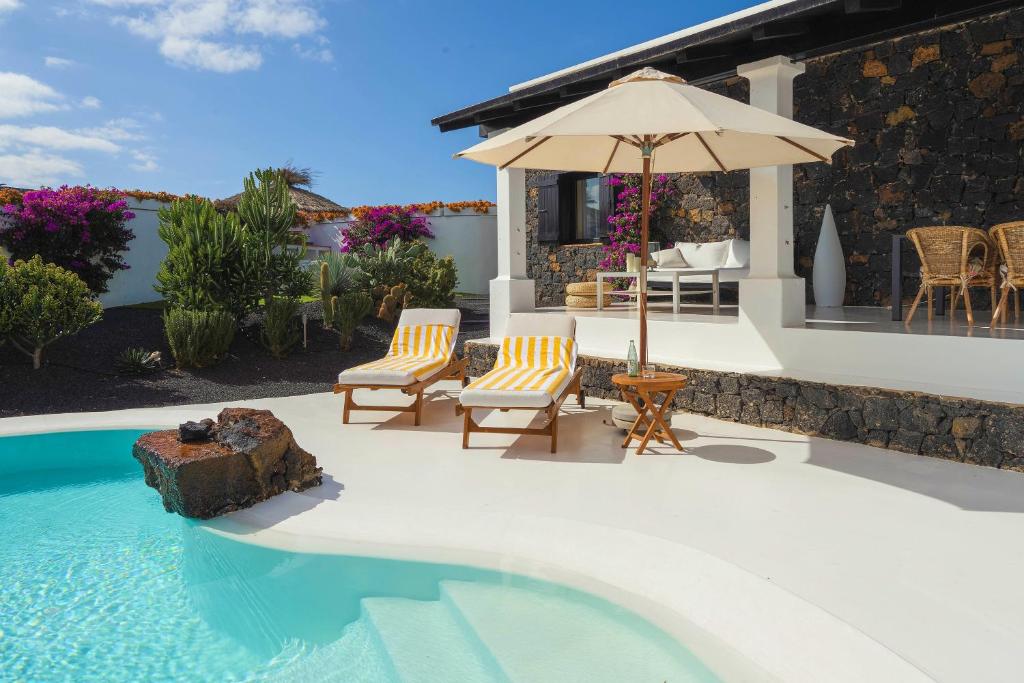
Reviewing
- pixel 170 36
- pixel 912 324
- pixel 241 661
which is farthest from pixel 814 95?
pixel 170 36

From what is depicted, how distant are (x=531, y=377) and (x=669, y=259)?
15.4 feet

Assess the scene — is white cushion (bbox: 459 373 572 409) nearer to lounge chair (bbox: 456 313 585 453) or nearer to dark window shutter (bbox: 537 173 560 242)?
lounge chair (bbox: 456 313 585 453)

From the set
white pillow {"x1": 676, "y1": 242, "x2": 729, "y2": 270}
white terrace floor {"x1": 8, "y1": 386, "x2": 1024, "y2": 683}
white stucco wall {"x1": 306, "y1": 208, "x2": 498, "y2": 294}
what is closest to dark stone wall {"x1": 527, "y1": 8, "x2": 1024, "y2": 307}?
white pillow {"x1": 676, "y1": 242, "x2": 729, "y2": 270}

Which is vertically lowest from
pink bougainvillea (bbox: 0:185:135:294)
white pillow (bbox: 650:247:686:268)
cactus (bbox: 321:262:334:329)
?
cactus (bbox: 321:262:334:329)

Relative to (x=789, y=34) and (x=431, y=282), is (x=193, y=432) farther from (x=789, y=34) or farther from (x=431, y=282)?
(x=431, y=282)

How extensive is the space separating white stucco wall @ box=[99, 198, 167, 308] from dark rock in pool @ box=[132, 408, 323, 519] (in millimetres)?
10314

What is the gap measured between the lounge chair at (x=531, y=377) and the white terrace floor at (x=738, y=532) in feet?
1.03

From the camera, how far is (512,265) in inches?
365

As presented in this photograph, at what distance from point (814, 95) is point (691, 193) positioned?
2.31 meters

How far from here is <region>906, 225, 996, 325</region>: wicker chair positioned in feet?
20.3

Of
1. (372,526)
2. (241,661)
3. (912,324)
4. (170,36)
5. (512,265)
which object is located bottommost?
(241,661)

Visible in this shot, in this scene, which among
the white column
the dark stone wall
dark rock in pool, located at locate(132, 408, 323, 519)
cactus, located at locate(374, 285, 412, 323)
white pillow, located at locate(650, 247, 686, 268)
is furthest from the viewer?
cactus, located at locate(374, 285, 412, 323)

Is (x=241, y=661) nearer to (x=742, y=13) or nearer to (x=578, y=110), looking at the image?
(x=578, y=110)

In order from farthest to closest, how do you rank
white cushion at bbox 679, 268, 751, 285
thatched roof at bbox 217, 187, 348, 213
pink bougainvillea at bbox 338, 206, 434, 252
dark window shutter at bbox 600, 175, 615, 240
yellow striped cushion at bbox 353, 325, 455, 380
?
thatched roof at bbox 217, 187, 348, 213
pink bougainvillea at bbox 338, 206, 434, 252
dark window shutter at bbox 600, 175, 615, 240
white cushion at bbox 679, 268, 751, 285
yellow striped cushion at bbox 353, 325, 455, 380
